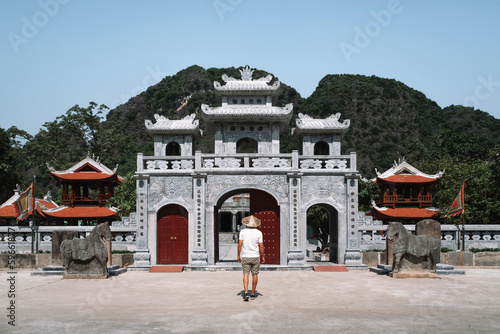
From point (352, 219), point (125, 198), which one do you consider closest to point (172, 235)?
point (352, 219)

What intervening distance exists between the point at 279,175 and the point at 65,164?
35.5 metres

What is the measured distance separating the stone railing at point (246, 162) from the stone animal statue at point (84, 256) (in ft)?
18.1

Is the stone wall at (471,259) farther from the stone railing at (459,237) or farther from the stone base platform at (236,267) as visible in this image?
the stone base platform at (236,267)

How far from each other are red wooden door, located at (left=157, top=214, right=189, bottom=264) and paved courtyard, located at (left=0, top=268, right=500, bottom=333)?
418 centimetres

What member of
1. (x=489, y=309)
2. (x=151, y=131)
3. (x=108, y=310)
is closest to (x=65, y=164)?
(x=151, y=131)

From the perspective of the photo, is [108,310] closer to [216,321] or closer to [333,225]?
[216,321]

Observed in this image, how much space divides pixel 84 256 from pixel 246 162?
7824 millimetres

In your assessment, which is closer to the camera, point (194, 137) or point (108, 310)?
point (108, 310)

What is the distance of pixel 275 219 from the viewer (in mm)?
20531

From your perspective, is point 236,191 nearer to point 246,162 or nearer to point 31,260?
point 246,162

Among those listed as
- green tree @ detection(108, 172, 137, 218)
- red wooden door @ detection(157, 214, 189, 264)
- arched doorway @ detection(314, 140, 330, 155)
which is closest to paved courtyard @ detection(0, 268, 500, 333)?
red wooden door @ detection(157, 214, 189, 264)

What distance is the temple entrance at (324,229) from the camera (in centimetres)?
2152

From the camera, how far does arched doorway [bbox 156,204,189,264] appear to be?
20.5m

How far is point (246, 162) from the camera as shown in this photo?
67.5 ft
